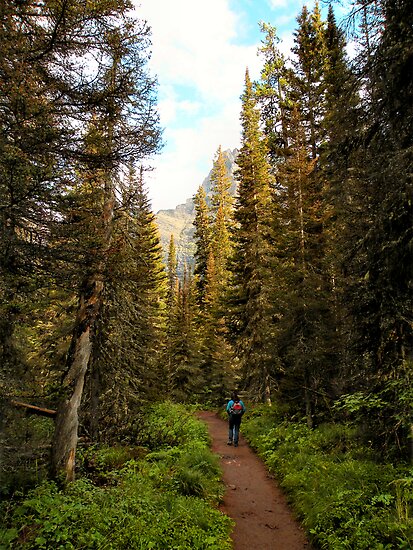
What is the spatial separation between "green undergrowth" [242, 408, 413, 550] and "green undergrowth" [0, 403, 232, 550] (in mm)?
1818

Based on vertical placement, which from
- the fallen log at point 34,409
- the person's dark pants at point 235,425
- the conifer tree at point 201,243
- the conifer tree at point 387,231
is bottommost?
the person's dark pants at point 235,425

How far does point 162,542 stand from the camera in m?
5.61

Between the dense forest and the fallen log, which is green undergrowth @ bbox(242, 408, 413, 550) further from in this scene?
the fallen log

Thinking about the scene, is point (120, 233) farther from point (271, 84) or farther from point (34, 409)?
point (271, 84)

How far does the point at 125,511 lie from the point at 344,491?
4149 mm

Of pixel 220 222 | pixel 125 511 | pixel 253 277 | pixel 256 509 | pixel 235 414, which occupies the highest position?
pixel 220 222

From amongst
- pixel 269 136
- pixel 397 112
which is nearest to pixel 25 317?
pixel 397 112

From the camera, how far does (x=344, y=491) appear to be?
6.53 m

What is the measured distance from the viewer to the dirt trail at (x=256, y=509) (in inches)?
258

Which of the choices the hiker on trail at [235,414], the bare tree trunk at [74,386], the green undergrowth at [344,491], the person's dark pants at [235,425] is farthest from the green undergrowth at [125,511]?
the person's dark pants at [235,425]

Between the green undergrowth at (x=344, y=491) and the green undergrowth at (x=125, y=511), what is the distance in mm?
1818

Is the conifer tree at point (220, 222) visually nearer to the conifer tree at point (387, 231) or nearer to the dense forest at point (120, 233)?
the dense forest at point (120, 233)

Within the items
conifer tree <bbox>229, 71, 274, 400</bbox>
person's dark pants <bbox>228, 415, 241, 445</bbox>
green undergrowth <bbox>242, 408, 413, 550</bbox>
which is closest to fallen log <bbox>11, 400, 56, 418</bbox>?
green undergrowth <bbox>242, 408, 413, 550</bbox>

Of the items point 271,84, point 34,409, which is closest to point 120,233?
point 34,409
